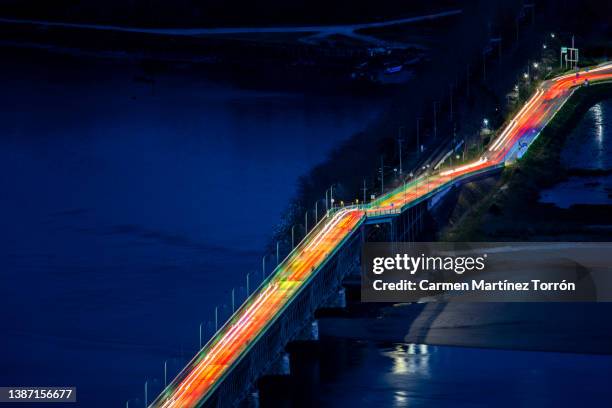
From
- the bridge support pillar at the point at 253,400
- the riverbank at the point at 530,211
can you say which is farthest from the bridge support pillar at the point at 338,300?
the riverbank at the point at 530,211

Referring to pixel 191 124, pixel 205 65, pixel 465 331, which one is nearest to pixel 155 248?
pixel 465 331

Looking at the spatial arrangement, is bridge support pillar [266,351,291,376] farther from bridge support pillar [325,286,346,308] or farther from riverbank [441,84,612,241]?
riverbank [441,84,612,241]

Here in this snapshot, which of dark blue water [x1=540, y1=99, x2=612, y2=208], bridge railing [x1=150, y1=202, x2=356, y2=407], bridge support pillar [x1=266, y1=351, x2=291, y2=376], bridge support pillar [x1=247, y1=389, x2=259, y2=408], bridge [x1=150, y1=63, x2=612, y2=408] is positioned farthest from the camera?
dark blue water [x1=540, y1=99, x2=612, y2=208]

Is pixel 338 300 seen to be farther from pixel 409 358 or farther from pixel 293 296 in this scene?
pixel 409 358

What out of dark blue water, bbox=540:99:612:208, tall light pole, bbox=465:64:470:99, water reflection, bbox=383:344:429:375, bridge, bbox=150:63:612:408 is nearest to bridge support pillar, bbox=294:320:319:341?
bridge, bbox=150:63:612:408

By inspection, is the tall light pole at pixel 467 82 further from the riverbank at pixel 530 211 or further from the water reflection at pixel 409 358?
the water reflection at pixel 409 358

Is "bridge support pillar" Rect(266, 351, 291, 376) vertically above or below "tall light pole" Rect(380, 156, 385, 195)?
below
